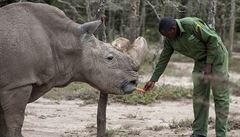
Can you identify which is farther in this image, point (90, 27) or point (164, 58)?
point (164, 58)

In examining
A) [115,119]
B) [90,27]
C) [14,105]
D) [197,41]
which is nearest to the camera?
[14,105]

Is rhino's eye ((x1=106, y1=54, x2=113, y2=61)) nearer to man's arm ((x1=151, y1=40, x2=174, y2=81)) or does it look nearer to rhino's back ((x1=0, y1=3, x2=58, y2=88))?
rhino's back ((x1=0, y1=3, x2=58, y2=88))

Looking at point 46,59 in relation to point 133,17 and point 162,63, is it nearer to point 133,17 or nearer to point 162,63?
point 162,63

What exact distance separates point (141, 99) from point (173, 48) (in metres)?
4.71

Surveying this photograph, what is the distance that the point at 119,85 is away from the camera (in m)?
6.24

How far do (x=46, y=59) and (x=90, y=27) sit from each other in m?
0.65

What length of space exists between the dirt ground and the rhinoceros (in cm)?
119

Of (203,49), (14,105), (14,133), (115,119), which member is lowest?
(115,119)

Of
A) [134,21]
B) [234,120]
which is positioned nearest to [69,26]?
[234,120]

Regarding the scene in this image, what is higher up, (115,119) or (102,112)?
(102,112)

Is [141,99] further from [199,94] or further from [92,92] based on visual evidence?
[199,94]

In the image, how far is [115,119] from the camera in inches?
382

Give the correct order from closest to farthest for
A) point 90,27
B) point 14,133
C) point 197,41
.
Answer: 1. point 14,133
2. point 90,27
3. point 197,41

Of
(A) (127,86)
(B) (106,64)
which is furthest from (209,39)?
(B) (106,64)
